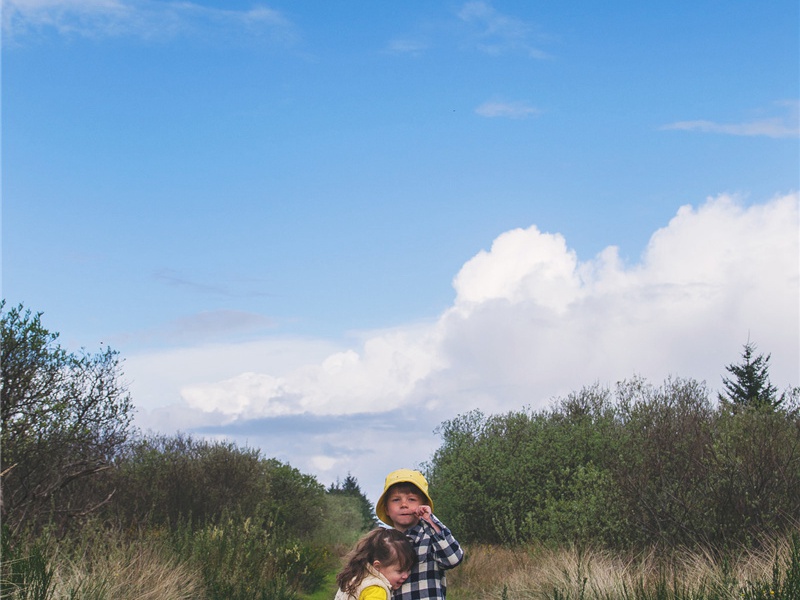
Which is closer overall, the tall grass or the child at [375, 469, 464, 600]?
the child at [375, 469, 464, 600]

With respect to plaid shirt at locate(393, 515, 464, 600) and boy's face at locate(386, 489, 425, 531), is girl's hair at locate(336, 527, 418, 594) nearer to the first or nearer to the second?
plaid shirt at locate(393, 515, 464, 600)

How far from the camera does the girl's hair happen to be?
4.99 metres

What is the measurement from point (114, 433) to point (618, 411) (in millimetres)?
20129

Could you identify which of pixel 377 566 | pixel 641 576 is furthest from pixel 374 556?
pixel 641 576

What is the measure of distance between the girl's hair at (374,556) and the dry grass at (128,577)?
308 cm

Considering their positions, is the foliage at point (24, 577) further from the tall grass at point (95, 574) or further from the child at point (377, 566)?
the child at point (377, 566)

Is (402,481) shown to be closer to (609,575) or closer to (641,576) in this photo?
(641,576)

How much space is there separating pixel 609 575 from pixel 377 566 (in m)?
5.30

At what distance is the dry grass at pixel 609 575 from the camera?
23.9 ft

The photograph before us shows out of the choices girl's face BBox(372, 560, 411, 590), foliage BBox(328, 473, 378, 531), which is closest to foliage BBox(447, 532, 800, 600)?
→ girl's face BBox(372, 560, 411, 590)

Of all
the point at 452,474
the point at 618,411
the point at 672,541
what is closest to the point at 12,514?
the point at 672,541

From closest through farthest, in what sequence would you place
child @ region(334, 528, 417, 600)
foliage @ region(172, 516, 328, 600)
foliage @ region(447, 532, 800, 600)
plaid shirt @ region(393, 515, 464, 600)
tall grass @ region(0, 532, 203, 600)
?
child @ region(334, 528, 417, 600)
plaid shirt @ region(393, 515, 464, 600)
foliage @ region(447, 532, 800, 600)
tall grass @ region(0, 532, 203, 600)
foliage @ region(172, 516, 328, 600)

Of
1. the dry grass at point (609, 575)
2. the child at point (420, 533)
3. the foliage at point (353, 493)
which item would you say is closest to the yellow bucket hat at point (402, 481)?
the child at point (420, 533)

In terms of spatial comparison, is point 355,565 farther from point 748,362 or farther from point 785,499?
point 748,362
